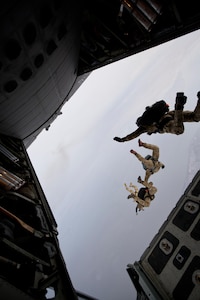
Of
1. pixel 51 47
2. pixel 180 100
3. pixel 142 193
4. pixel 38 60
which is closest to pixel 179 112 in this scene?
pixel 180 100

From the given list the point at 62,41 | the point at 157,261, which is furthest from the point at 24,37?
the point at 157,261

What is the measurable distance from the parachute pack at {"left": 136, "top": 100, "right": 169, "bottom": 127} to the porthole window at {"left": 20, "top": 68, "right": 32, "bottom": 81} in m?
4.43

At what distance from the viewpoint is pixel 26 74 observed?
7859 mm

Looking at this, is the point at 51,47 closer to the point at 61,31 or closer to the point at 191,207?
the point at 61,31

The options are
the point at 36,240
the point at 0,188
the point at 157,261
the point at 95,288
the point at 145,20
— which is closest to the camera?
the point at 36,240

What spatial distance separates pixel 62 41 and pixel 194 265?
35.4 ft

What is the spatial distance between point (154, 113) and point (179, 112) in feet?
2.82

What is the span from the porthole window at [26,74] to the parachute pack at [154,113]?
4425mm

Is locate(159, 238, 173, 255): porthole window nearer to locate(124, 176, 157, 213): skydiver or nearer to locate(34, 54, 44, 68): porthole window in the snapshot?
locate(124, 176, 157, 213): skydiver

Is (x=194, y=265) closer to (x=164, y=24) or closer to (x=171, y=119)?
(x=171, y=119)

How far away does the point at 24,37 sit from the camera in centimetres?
642

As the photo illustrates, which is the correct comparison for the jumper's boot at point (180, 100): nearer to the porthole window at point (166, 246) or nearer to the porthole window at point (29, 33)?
the porthole window at point (29, 33)

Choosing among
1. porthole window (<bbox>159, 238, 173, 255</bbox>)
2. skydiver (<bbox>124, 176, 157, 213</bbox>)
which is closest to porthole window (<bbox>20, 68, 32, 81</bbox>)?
skydiver (<bbox>124, 176, 157, 213</bbox>)

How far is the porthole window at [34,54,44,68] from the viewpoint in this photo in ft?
25.4
